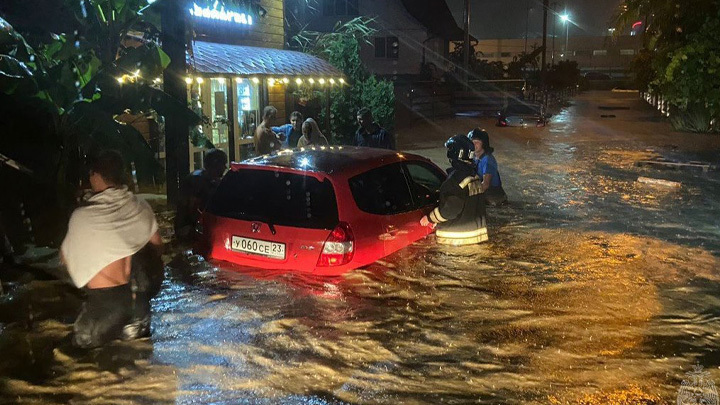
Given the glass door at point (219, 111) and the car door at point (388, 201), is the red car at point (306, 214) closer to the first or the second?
the car door at point (388, 201)

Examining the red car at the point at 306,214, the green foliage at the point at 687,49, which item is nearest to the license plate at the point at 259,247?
the red car at the point at 306,214

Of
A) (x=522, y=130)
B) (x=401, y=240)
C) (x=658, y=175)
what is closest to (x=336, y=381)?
(x=401, y=240)

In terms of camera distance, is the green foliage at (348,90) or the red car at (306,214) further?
the green foliage at (348,90)

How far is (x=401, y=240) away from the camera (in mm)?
7910

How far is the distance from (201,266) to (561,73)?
207ft

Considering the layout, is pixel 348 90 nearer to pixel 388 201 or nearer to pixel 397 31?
pixel 388 201

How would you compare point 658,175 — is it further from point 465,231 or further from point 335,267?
point 335,267

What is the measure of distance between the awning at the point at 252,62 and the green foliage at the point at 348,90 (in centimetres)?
94

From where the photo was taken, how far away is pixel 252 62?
52.3 ft

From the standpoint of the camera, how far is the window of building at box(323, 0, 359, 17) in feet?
146

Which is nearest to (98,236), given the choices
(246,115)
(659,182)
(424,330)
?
(424,330)

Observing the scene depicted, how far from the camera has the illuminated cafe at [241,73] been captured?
14938 millimetres

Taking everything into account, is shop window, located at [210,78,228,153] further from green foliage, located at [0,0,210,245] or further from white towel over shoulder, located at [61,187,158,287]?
white towel over shoulder, located at [61,187,158,287]

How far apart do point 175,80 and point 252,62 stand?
634cm
